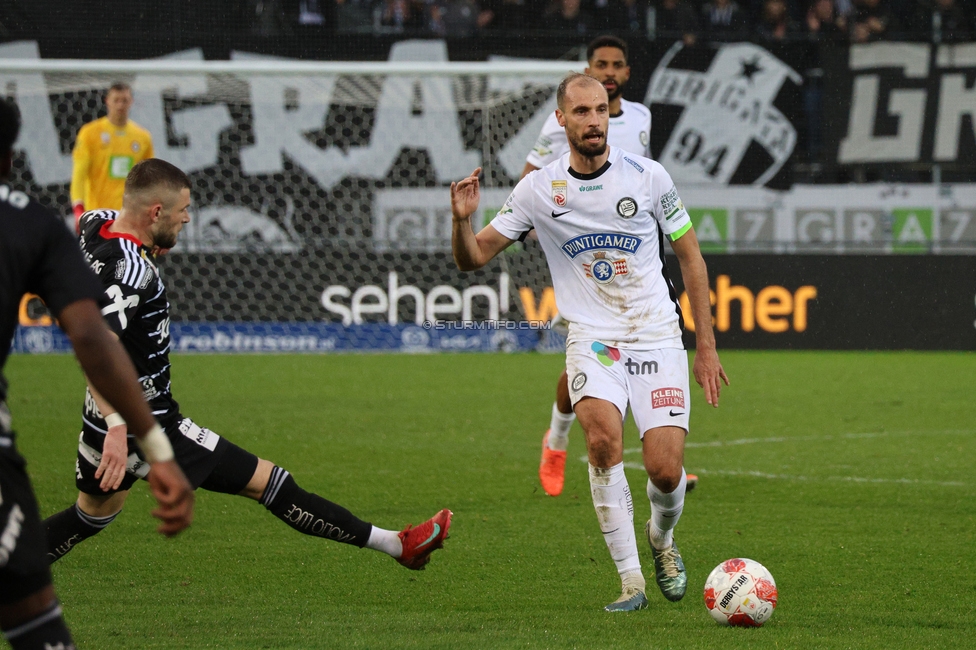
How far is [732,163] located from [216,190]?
24.9ft

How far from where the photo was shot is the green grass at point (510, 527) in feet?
16.0

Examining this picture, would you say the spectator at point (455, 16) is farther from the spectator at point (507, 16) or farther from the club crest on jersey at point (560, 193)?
the club crest on jersey at point (560, 193)

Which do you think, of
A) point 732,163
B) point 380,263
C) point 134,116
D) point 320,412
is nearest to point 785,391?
point 320,412

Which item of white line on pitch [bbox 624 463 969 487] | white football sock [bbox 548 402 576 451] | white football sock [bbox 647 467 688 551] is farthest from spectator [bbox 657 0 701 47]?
white football sock [bbox 647 467 688 551]

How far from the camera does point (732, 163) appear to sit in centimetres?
1955

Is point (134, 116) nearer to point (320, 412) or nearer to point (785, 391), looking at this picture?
point (320, 412)

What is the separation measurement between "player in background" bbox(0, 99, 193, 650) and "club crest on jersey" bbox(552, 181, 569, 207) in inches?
114

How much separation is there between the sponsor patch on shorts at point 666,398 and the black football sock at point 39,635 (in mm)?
2981

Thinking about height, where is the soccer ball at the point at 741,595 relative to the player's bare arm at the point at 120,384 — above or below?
below

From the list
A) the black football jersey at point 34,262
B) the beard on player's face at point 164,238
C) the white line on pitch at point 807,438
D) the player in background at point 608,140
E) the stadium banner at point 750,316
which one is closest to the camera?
the black football jersey at point 34,262

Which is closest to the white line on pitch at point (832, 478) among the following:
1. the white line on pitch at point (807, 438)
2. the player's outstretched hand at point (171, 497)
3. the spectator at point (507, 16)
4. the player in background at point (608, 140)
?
the player in background at point (608, 140)

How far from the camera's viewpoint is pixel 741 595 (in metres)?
4.83

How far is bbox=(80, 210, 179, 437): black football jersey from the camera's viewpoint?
15.2ft

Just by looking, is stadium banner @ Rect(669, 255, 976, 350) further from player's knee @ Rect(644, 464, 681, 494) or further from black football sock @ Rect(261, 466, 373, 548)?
black football sock @ Rect(261, 466, 373, 548)
